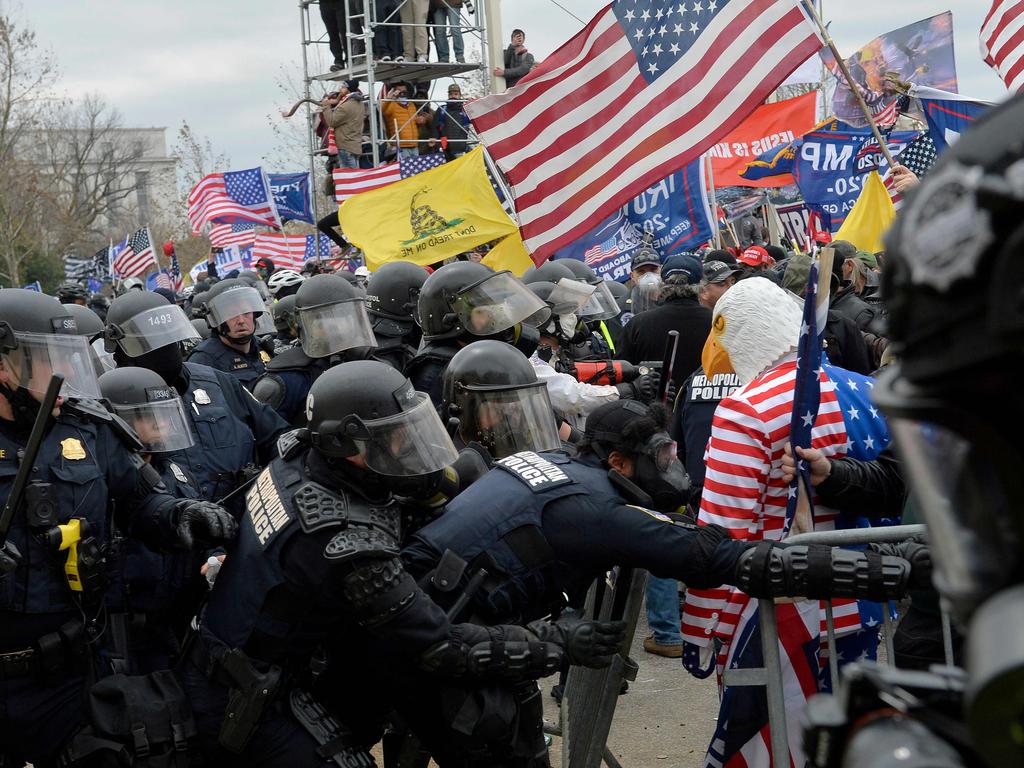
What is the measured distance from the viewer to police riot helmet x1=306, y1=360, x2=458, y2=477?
386cm

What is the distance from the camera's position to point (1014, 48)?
7684mm

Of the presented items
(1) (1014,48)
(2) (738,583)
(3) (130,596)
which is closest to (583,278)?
(1) (1014,48)

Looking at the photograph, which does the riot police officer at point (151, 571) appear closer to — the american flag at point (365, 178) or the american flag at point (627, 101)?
the american flag at point (627, 101)

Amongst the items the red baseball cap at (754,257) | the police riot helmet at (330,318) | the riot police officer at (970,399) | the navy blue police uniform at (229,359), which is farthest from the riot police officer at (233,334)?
the riot police officer at (970,399)

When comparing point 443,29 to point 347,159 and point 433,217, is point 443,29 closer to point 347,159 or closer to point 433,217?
point 347,159

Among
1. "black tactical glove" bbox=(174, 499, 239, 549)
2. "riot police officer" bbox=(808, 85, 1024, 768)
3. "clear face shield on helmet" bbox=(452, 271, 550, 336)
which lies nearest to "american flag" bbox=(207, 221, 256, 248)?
"clear face shield on helmet" bbox=(452, 271, 550, 336)

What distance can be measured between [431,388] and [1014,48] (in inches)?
169

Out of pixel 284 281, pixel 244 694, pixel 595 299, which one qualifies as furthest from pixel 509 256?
pixel 244 694

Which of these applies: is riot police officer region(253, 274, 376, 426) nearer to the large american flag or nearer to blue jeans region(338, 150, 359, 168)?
blue jeans region(338, 150, 359, 168)

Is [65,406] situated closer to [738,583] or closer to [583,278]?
[738,583]

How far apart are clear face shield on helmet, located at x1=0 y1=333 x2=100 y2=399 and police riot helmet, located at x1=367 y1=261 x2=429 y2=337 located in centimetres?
324

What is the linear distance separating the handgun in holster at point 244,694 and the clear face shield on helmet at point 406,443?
2.33 feet

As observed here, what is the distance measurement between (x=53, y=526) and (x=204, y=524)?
48cm

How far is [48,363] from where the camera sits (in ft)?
14.1
